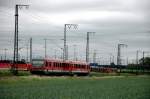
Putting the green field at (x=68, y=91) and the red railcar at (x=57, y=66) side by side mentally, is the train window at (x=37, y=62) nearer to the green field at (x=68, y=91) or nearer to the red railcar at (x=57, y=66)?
the red railcar at (x=57, y=66)

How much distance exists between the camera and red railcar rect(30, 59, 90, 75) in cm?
A: 5581

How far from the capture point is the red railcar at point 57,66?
55.8 meters

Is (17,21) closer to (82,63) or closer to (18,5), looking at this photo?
(18,5)

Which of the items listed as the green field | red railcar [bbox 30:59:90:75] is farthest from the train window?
the green field

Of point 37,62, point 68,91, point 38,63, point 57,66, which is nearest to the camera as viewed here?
point 68,91

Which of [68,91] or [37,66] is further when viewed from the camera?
[37,66]

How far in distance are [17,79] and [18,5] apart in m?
10.2

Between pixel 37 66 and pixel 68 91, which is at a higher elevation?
Result: pixel 37 66

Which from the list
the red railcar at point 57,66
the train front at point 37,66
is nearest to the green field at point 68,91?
the train front at point 37,66

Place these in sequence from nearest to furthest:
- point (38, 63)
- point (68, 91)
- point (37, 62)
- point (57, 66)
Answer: point (68, 91) < point (38, 63) < point (37, 62) < point (57, 66)

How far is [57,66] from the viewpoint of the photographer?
192ft

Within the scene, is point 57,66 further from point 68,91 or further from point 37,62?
point 68,91

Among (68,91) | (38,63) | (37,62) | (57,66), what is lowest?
(68,91)

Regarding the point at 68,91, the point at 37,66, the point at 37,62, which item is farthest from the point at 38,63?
the point at 68,91
